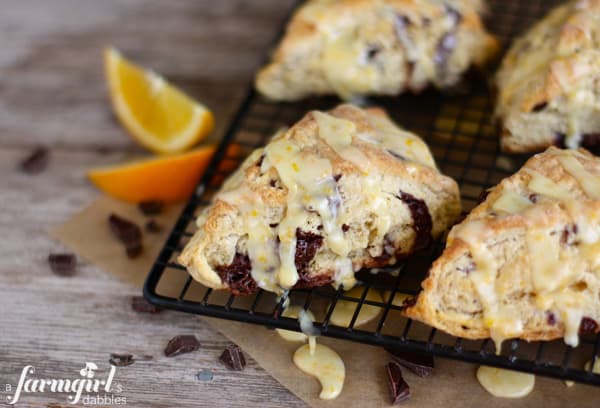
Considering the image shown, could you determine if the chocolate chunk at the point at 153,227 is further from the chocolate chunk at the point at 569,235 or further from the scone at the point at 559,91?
the chocolate chunk at the point at 569,235

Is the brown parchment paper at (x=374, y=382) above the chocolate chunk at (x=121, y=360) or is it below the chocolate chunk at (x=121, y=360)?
above

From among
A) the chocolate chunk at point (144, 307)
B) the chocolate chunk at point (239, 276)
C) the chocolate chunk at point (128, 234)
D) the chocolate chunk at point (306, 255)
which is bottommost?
the chocolate chunk at point (128, 234)

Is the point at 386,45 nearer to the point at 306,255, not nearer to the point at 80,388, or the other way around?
the point at 306,255

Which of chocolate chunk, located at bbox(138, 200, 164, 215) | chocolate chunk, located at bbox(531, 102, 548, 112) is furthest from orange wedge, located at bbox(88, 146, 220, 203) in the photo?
chocolate chunk, located at bbox(531, 102, 548, 112)

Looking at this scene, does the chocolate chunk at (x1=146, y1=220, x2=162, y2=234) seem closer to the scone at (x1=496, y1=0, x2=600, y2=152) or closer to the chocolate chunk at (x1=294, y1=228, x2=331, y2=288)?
the chocolate chunk at (x1=294, y1=228, x2=331, y2=288)

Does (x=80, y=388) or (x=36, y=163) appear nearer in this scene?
(x=80, y=388)

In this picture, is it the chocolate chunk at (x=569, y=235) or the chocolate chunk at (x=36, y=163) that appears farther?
the chocolate chunk at (x=36, y=163)

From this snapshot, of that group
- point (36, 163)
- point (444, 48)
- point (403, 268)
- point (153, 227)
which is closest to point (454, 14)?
point (444, 48)

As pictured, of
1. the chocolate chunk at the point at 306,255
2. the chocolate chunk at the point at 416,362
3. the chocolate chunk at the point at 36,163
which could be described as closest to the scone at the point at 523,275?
the chocolate chunk at the point at 416,362
